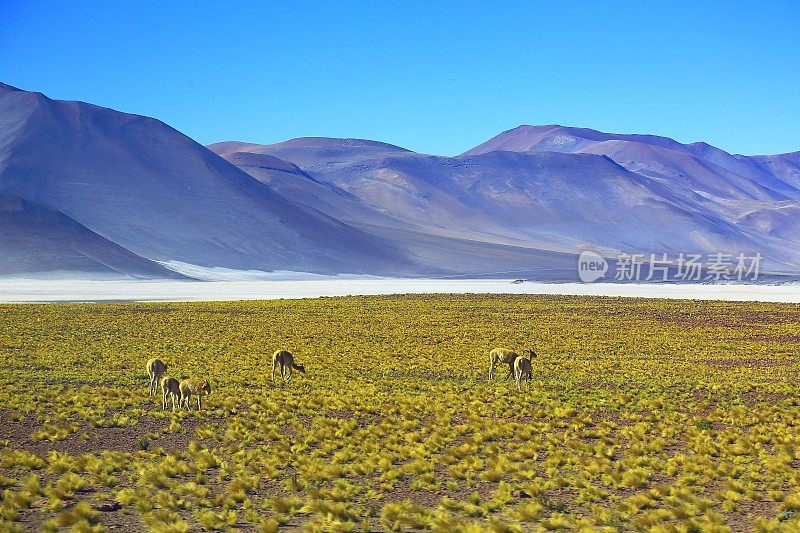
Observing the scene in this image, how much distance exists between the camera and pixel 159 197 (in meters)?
166

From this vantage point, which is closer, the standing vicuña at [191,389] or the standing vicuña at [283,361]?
the standing vicuña at [191,389]

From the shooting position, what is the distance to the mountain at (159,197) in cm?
14900

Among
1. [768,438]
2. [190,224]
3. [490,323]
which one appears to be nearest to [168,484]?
[768,438]

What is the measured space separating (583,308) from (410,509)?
46398mm

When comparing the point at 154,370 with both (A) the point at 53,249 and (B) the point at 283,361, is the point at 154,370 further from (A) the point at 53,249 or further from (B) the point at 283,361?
(A) the point at 53,249

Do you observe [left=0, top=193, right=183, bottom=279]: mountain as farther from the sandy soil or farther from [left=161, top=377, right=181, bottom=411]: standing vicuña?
[left=161, top=377, right=181, bottom=411]: standing vicuña

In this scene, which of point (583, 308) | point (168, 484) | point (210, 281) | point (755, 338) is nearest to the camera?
point (168, 484)

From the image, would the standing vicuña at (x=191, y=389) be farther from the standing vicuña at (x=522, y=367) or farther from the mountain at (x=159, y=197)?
the mountain at (x=159, y=197)

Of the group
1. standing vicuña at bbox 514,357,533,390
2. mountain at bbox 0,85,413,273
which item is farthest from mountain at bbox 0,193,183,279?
standing vicuña at bbox 514,357,533,390

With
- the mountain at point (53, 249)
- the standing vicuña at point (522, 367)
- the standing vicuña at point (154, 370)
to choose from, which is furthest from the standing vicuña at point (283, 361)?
the mountain at point (53, 249)

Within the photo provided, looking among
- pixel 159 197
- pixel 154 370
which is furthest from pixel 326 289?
pixel 159 197

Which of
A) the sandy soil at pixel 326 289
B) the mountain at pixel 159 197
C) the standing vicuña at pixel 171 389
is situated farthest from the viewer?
the mountain at pixel 159 197

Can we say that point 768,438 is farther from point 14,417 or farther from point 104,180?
point 104,180

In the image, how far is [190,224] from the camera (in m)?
158
